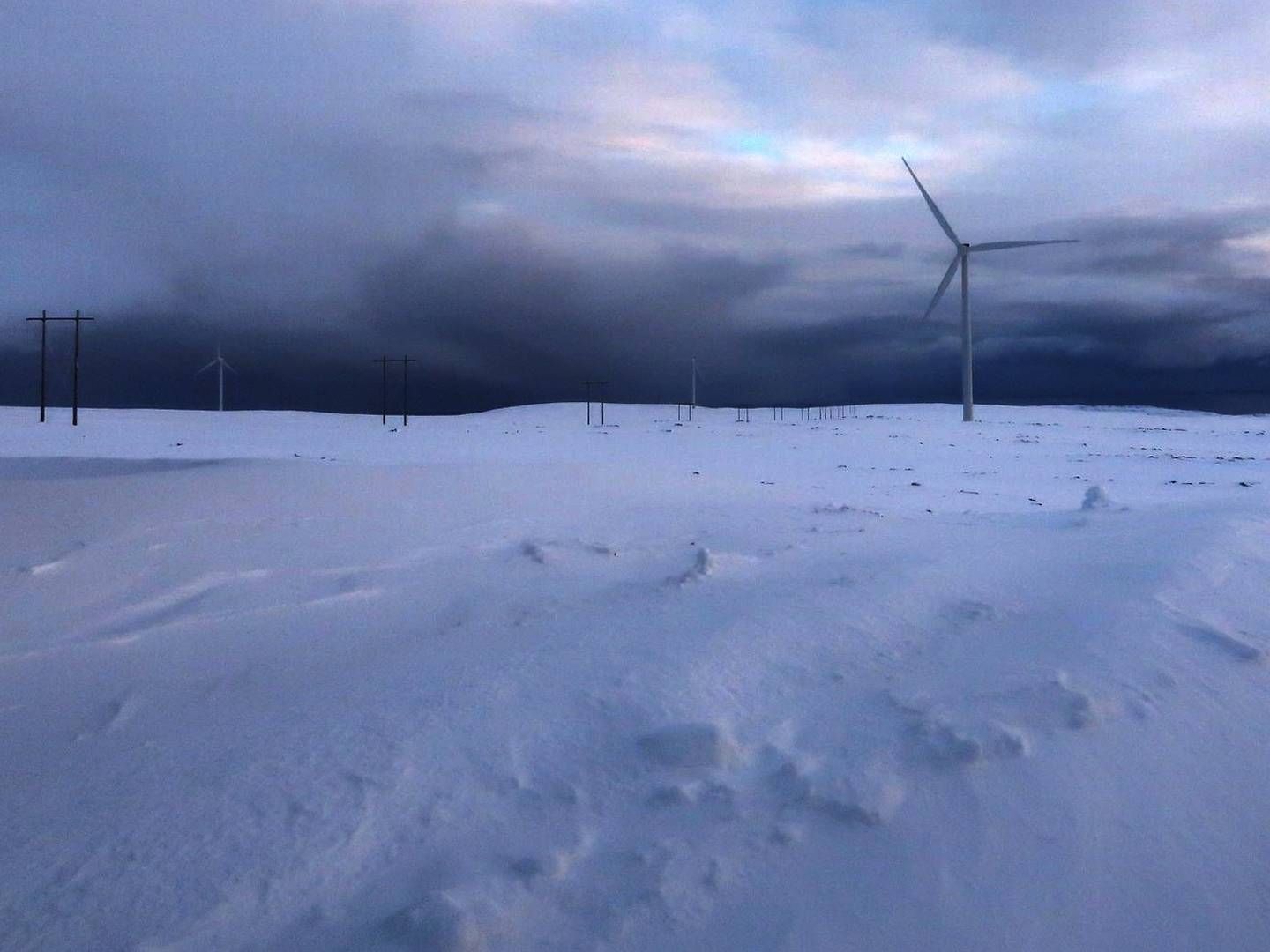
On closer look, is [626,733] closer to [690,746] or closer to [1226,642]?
[690,746]

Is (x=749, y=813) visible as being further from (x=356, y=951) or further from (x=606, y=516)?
(x=606, y=516)

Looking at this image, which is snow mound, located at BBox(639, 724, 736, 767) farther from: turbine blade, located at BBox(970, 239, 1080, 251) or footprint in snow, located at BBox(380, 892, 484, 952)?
turbine blade, located at BBox(970, 239, 1080, 251)

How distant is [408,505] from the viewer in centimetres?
906

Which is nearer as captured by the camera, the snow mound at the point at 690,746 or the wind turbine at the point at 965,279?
the snow mound at the point at 690,746

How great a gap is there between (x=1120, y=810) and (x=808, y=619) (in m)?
2.29

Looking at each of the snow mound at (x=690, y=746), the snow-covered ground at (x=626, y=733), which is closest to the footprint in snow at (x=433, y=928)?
the snow-covered ground at (x=626, y=733)

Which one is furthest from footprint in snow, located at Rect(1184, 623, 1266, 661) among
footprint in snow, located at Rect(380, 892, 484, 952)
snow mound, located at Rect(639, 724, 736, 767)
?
footprint in snow, located at Rect(380, 892, 484, 952)

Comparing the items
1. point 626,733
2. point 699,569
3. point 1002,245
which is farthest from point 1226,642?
point 1002,245

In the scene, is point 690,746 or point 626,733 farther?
point 626,733

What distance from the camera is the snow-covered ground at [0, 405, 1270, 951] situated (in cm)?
296

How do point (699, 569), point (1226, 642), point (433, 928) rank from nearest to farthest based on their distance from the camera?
1. point (433, 928)
2. point (1226, 642)
3. point (699, 569)

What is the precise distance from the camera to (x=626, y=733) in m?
4.08

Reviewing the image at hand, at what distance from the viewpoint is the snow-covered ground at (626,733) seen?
9.71 ft

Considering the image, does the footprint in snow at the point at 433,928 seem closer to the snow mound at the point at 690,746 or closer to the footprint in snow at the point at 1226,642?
the snow mound at the point at 690,746
